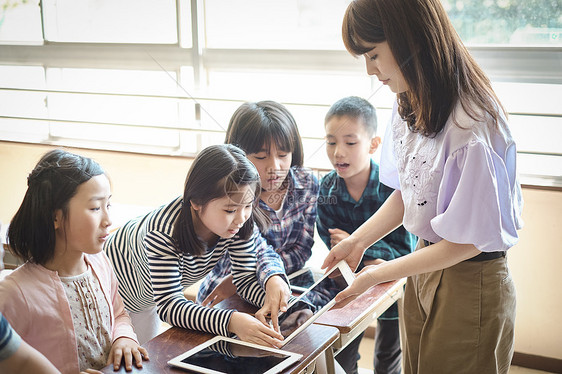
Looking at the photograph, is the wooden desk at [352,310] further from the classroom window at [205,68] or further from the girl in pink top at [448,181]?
the classroom window at [205,68]

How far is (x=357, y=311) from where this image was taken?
1141 millimetres

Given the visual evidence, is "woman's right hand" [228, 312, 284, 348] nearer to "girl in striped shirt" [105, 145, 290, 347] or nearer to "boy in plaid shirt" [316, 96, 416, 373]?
"girl in striped shirt" [105, 145, 290, 347]

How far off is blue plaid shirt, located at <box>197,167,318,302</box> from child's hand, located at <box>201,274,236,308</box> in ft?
0.26

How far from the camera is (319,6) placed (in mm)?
1809

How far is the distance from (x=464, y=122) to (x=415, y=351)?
490 mm

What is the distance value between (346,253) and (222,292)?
0.29 m

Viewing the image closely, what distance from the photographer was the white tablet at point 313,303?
1.00 meters

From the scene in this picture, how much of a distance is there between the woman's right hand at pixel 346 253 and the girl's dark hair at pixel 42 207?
20.7 inches

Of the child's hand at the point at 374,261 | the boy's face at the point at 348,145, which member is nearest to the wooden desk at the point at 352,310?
the child's hand at the point at 374,261

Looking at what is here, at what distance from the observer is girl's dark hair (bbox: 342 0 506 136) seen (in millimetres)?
916

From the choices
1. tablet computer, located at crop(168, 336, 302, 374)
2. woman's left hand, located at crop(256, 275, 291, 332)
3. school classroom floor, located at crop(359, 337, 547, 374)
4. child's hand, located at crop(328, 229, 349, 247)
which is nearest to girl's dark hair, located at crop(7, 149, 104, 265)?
tablet computer, located at crop(168, 336, 302, 374)

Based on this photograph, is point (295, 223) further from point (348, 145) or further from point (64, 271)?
point (64, 271)

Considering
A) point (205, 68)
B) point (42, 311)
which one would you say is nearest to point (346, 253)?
point (42, 311)

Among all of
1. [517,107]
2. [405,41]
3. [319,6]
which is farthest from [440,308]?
[319,6]
